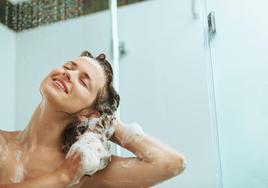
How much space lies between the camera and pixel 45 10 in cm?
231

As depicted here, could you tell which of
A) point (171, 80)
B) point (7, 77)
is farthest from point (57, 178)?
point (7, 77)

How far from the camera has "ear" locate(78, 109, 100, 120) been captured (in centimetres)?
120

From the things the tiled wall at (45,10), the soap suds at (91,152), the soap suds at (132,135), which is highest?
the tiled wall at (45,10)

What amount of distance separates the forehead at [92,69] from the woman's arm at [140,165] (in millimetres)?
147

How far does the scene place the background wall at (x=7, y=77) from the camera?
206cm

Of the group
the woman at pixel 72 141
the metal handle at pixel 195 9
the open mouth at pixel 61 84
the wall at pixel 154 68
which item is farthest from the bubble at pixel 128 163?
the metal handle at pixel 195 9

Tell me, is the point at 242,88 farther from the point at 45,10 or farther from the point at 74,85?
the point at 45,10

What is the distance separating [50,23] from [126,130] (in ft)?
4.08

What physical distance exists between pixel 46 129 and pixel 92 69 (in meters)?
0.21

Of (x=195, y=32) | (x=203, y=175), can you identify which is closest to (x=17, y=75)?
(x=195, y=32)

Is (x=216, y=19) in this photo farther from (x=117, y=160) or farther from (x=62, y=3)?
(x=117, y=160)

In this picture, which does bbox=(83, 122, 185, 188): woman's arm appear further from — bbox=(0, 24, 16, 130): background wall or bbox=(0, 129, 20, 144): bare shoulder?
bbox=(0, 24, 16, 130): background wall

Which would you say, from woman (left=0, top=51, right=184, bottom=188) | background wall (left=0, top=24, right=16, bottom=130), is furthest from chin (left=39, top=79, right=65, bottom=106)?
background wall (left=0, top=24, right=16, bottom=130)

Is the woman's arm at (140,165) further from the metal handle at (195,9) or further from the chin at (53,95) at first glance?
the metal handle at (195,9)
